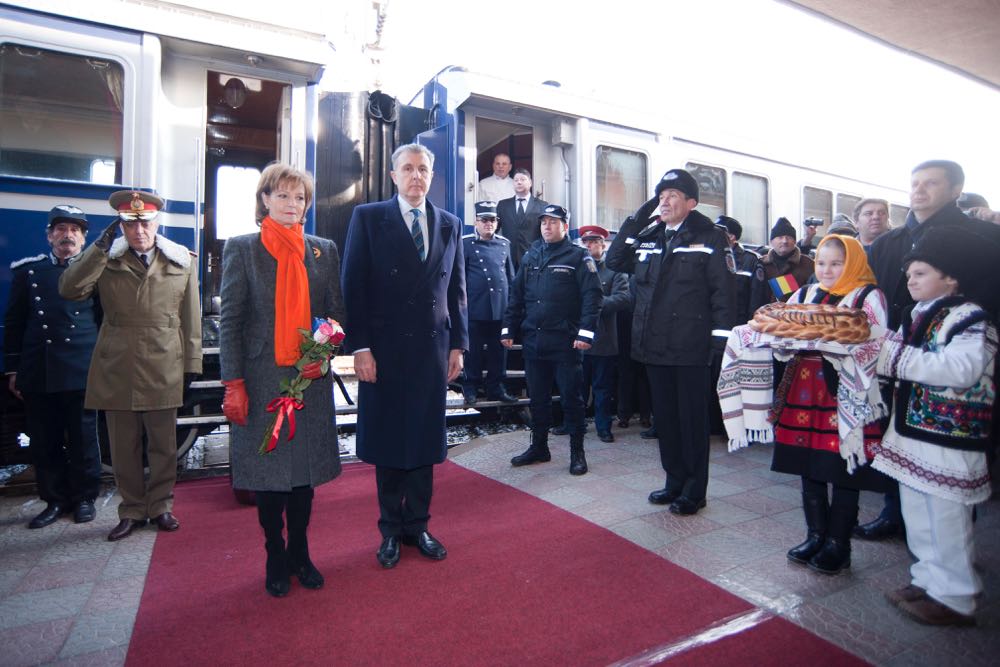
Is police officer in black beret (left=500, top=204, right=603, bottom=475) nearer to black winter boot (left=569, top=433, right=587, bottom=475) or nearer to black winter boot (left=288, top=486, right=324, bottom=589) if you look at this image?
black winter boot (left=569, top=433, right=587, bottom=475)

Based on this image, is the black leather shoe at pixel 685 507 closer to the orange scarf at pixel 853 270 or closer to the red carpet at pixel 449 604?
the red carpet at pixel 449 604

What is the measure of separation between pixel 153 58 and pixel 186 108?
0.37 m

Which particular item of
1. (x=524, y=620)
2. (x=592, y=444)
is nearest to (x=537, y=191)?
(x=592, y=444)

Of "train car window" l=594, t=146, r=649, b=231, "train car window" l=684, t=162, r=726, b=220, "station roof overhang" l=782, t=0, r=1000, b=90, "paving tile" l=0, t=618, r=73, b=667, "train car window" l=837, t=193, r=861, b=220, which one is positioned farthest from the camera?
"train car window" l=837, t=193, r=861, b=220

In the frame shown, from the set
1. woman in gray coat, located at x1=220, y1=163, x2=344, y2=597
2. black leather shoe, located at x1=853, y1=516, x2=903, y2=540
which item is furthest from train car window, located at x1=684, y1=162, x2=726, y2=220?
woman in gray coat, located at x1=220, y1=163, x2=344, y2=597

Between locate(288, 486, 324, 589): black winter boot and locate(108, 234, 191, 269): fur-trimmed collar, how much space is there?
5.71 ft

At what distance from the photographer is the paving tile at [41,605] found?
239 cm

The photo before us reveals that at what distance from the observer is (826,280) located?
2760 mm

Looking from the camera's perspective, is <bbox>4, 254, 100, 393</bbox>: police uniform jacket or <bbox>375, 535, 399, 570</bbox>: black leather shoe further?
<bbox>4, 254, 100, 393</bbox>: police uniform jacket

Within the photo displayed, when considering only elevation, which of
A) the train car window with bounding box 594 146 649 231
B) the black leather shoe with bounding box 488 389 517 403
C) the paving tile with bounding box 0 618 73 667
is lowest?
the paving tile with bounding box 0 618 73 667

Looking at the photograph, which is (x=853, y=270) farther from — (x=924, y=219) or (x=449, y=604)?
(x=449, y=604)

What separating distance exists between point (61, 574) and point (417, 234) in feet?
7.72

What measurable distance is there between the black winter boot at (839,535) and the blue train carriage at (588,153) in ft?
12.5

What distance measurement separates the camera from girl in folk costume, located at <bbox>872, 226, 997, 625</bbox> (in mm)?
2221
